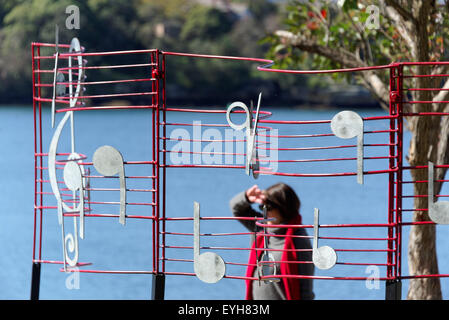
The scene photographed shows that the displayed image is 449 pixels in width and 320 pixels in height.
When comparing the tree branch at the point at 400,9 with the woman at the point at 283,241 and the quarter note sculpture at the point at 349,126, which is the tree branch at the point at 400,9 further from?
the quarter note sculpture at the point at 349,126

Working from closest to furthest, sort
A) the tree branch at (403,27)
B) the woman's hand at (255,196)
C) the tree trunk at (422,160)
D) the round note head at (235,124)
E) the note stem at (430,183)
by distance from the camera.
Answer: the note stem at (430,183), the round note head at (235,124), the woman's hand at (255,196), the tree trunk at (422,160), the tree branch at (403,27)

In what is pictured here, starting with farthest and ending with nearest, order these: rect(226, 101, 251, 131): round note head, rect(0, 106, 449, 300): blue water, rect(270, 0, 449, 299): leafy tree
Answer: rect(0, 106, 449, 300): blue water, rect(270, 0, 449, 299): leafy tree, rect(226, 101, 251, 131): round note head

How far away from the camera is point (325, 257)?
11.4 feet

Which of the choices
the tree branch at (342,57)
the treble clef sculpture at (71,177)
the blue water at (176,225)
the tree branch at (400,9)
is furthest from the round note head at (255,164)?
the tree branch at (342,57)

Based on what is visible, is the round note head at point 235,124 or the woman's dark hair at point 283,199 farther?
the woman's dark hair at point 283,199

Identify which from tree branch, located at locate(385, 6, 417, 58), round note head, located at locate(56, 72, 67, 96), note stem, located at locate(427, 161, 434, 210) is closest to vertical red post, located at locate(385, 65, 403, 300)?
note stem, located at locate(427, 161, 434, 210)

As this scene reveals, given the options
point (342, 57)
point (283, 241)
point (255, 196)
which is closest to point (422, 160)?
point (342, 57)

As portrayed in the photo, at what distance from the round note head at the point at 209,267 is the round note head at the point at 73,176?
30.2 inches

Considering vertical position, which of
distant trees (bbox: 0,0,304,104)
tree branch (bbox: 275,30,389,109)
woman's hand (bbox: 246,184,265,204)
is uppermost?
distant trees (bbox: 0,0,304,104)

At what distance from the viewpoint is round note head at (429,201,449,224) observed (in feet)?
11.3

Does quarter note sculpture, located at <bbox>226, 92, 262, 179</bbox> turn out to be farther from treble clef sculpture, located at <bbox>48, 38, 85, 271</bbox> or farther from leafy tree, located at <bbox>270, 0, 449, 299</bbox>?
leafy tree, located at <bbox>270, 0, 449, 299</bbox>

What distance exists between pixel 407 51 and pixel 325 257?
3.62m

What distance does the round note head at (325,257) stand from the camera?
137 inches

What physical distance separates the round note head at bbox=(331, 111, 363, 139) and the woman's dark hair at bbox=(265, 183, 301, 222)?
669 millimetres
